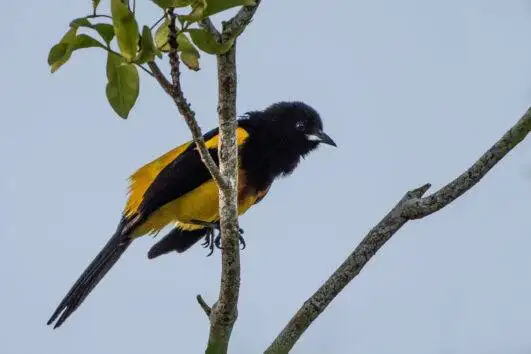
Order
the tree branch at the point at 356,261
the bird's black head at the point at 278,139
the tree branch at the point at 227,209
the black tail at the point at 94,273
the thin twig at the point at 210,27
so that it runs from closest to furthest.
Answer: the thin twig at the point at 210,27 → the tree branch at the point at 227,209 → the tree branch at the point at 356,261 → the black tail at the point at 94,273 → the bird's black head at the point at 278,139

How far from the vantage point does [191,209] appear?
6.83 m

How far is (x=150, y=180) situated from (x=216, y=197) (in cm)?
63

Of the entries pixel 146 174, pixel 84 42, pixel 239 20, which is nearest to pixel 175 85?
pixel 84 42

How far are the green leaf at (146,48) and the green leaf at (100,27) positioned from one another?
109 mm

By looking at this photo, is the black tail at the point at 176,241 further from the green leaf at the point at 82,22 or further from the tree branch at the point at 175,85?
the green leaf at the point at 82,22

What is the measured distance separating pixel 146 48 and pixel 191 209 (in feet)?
13.4

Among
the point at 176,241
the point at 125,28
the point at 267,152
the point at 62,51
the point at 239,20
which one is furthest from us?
the point at 176,241

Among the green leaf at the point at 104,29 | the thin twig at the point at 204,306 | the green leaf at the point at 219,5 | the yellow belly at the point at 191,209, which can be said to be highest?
the yellow belly at the point at 191,209

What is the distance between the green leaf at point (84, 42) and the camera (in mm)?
2898

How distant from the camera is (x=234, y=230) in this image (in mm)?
4215

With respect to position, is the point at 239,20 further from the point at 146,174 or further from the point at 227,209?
the point at 146,174

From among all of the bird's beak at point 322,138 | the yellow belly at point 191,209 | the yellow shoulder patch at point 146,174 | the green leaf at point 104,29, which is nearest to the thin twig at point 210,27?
the green leaf at point 104,29

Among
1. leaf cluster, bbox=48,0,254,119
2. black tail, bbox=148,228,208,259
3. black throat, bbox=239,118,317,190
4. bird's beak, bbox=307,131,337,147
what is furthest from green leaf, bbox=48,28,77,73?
bird's beak, bbox=307,131,337,147

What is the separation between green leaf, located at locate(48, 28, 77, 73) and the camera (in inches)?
115
